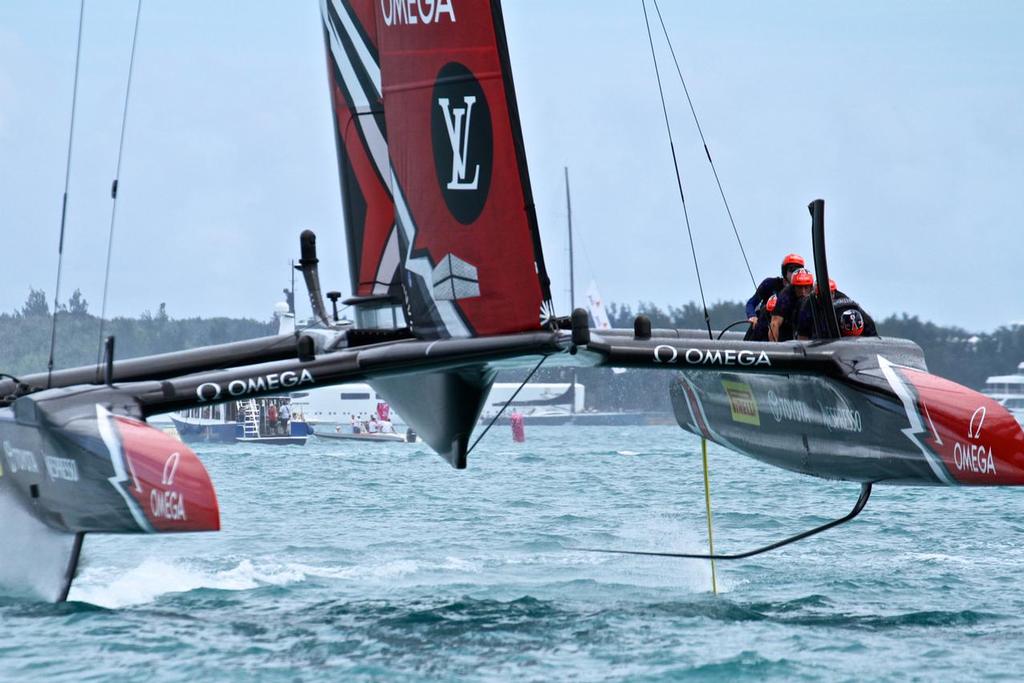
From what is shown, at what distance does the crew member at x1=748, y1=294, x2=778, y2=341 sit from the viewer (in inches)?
302

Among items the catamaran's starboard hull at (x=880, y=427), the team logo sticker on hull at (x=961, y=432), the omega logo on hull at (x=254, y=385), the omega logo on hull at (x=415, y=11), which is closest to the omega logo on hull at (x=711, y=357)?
the catamaran's starboard hull at (x=880, y=427)

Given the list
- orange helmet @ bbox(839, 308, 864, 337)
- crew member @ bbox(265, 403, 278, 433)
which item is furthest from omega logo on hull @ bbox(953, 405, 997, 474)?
crew member @ bbox(265, 403, 278, 433)

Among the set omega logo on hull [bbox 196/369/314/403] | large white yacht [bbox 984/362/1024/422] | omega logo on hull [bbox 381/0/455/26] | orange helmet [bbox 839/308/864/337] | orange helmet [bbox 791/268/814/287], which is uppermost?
omega logo on hull [bbox 381/0/455/26]

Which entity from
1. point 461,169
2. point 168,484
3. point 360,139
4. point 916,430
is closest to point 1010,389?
point 360,139

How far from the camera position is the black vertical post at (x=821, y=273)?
23.1ft

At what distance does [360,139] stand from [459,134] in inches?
102

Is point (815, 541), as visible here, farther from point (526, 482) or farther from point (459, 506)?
point (526, 482)

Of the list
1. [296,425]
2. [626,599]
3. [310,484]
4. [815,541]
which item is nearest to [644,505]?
[815,541]

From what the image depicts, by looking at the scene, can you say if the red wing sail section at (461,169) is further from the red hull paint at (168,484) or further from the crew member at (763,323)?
the crew member at (763,323)

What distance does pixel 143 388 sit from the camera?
255 inches

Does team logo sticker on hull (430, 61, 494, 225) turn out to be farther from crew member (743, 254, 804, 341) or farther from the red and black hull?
crew member (743, 254, 804, 341)

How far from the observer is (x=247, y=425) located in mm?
35344

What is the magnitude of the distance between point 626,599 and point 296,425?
28.2m

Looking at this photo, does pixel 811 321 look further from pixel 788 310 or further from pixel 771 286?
pixel 771 286
